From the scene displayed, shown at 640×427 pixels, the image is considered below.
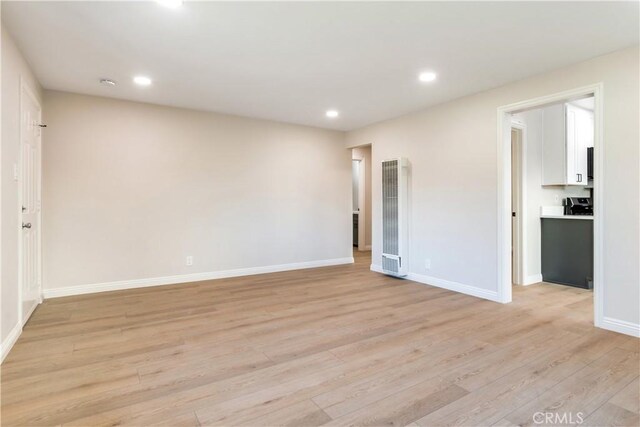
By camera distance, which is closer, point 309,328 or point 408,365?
point 408,365

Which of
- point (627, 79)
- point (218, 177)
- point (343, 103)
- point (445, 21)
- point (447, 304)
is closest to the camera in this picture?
point (445, 21)

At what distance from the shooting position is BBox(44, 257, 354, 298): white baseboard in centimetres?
405

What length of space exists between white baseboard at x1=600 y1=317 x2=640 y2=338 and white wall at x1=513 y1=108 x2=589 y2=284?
1715 mm

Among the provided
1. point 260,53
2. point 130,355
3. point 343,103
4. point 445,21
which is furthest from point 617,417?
point 343,103

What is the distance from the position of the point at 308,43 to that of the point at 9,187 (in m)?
2.65

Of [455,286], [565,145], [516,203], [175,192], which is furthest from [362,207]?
[175,192]

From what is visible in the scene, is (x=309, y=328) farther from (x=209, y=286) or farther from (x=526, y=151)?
(x=526, y=151)

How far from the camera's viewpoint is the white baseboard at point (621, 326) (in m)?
2.74

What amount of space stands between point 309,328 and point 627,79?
3.54 meters

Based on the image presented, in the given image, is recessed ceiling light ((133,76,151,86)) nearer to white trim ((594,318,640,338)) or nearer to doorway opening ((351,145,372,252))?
doorway opening ((351,145,372,252))

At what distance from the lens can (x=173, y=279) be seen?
4.68 m

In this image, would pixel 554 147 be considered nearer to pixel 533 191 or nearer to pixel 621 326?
pixel 533 191

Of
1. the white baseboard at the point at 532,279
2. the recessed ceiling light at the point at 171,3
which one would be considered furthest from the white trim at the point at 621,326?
the recessed ceiling light at the point at 171,3

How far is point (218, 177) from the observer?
5039 mm
